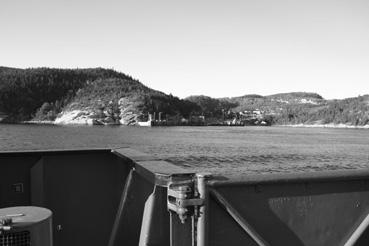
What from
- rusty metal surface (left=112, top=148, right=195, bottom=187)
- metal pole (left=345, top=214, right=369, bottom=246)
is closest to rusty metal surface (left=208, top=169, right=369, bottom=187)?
rusty metal surface (left=112, top=148, right=195, bottom=187)

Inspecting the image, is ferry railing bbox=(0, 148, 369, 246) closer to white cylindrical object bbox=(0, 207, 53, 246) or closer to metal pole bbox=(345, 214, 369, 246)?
metal pole bbox=(345, 214, 369, 246)

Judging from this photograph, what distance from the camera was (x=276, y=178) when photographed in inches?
124

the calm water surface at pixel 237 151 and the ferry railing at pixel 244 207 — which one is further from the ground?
the ferry railing at pixel 244 207

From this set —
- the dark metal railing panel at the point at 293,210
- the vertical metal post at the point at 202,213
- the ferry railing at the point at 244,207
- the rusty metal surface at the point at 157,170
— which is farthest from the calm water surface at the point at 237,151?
the vertical metal post at the point at 202,213

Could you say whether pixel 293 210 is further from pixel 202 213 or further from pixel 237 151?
pixel 237 151

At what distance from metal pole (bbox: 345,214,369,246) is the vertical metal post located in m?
1.36

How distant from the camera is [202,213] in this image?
296cm

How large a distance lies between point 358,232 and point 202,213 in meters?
1.52

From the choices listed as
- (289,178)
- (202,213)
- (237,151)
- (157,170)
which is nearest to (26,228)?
(157,170)

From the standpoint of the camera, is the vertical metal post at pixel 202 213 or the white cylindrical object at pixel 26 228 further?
the white cylindrical object at pixel 26 228

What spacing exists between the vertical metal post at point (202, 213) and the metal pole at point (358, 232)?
136 cm

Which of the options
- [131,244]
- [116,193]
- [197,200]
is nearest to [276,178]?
[197,200]

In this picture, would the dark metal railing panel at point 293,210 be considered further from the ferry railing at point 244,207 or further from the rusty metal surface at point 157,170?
the rusty metal surface at point 157,170

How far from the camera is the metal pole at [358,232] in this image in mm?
3391
